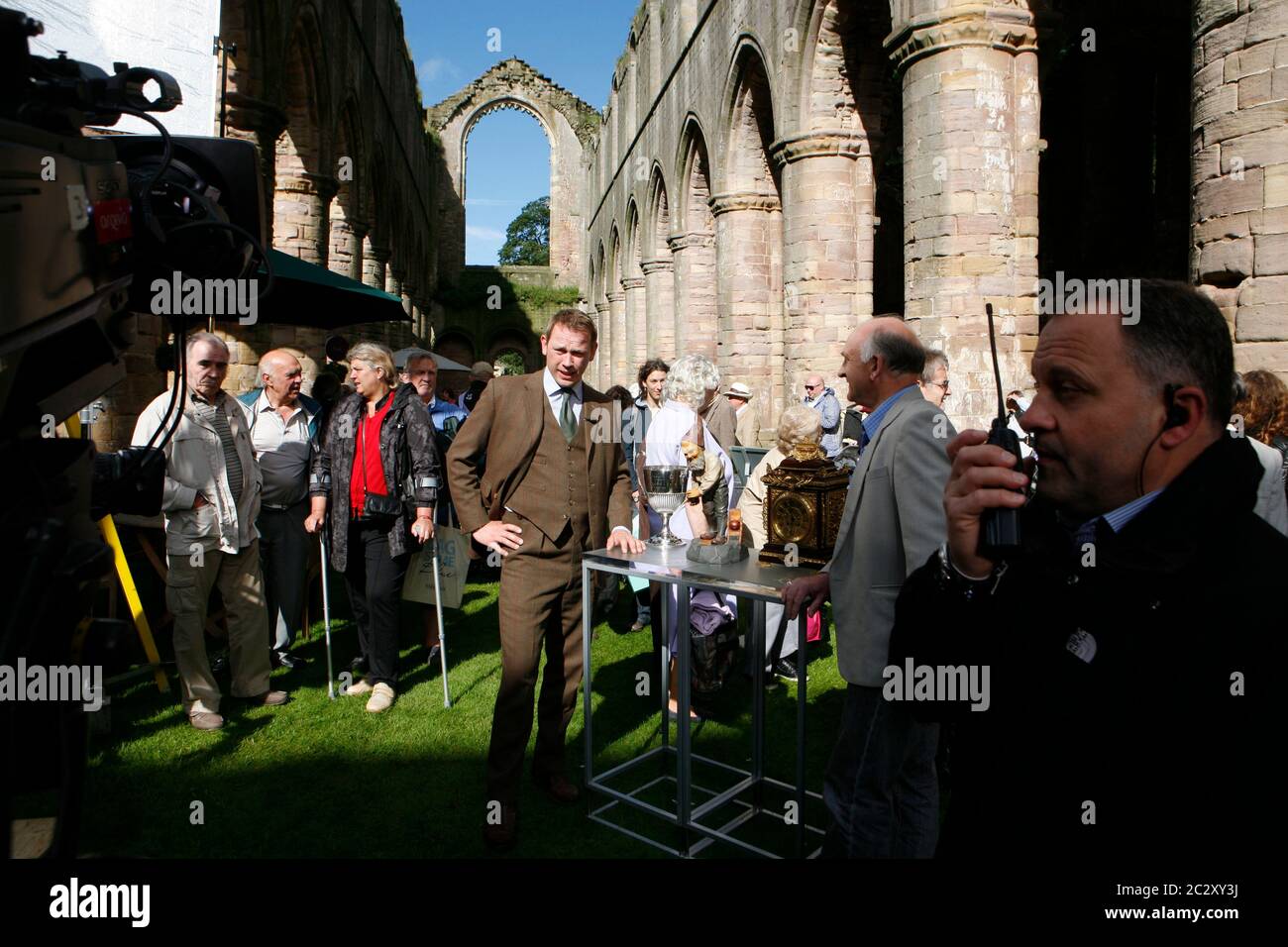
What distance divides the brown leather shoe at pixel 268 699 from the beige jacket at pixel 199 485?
0.89 metres

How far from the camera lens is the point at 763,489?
419cm

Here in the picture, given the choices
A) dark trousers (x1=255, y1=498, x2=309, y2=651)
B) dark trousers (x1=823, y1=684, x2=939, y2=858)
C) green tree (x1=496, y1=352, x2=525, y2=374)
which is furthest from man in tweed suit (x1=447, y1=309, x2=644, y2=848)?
green tree (x1=496, y1=352, x2=525, y2=374)

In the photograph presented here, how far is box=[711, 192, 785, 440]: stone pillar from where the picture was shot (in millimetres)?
13891

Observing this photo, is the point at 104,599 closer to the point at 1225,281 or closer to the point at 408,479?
the point at 408,479

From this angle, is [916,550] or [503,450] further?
[503,450]

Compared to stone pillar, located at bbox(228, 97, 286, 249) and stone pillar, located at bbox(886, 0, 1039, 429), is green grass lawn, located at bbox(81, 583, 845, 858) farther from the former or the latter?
stone pillar, located at bbox(228, 97, 286, 249)

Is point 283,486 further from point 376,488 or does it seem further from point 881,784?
point 881,784

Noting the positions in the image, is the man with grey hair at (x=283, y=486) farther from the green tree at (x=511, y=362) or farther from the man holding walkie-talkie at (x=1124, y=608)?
the green tree at (x=511, y=362)

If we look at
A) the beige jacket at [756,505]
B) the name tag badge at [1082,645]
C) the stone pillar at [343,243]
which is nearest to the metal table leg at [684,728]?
the beige jacket at [756,505]

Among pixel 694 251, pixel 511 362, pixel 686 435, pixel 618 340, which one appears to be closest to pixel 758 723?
pixel 686 435

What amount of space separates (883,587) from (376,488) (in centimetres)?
324

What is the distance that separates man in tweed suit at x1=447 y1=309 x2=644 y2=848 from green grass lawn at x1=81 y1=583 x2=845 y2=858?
32 cm

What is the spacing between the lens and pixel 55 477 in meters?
1.33
